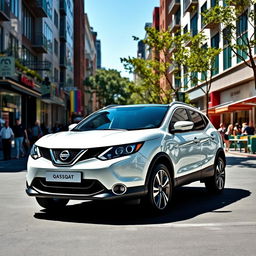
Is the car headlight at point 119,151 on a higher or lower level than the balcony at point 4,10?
lower

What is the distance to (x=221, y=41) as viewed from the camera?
3731 cm

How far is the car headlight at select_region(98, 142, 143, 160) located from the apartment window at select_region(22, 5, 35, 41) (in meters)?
32.8

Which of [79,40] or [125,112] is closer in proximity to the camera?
[125,112]

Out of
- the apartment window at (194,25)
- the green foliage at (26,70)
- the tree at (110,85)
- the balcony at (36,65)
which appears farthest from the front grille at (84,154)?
the tree at (110,85)

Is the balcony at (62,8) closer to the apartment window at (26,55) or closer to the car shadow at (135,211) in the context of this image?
the apartment window at (26,55)

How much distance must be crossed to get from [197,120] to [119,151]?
2.74 metres

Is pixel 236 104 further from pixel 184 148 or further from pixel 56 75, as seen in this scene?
pixel 56 75

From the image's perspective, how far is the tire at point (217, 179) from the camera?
28.1ft

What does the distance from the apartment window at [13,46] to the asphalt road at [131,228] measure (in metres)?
23.8

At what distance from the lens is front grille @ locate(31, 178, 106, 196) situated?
5.93m

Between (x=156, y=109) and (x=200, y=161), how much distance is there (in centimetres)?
121

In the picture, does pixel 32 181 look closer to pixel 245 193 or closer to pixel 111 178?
pixel 111 178

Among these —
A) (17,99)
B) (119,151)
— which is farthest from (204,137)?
(17,99)

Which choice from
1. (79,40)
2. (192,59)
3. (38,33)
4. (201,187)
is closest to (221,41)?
(192,59)
